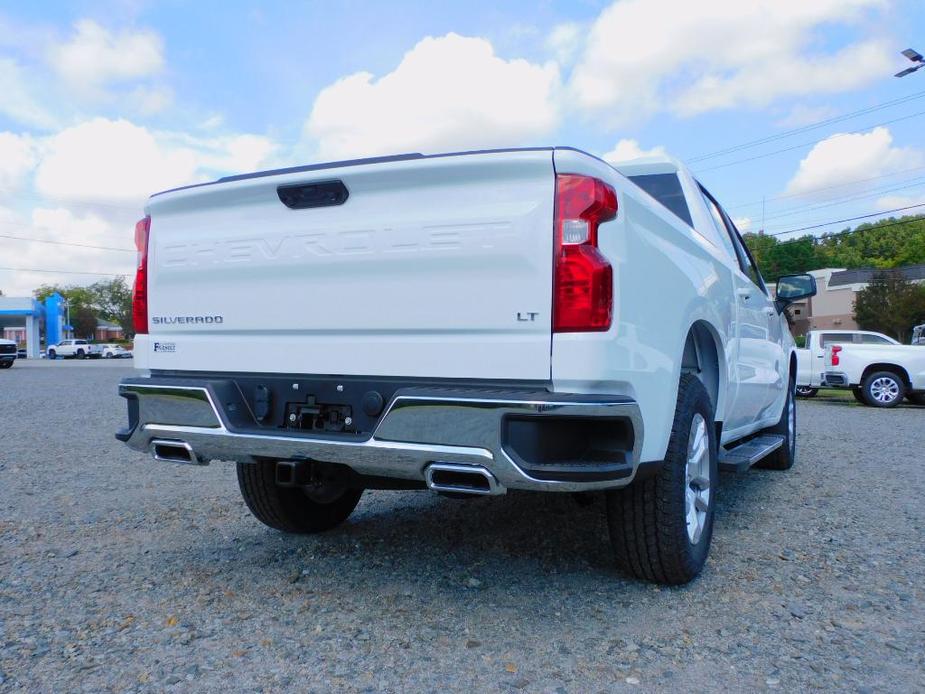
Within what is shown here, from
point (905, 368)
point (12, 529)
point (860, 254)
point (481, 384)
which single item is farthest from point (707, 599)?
point (860, 254)

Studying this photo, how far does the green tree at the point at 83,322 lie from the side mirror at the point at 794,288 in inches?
4347

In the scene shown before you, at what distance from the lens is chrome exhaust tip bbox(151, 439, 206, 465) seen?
10.8 ft

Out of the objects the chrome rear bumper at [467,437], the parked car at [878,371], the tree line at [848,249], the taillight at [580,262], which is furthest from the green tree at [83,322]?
the taillight at [580,262]

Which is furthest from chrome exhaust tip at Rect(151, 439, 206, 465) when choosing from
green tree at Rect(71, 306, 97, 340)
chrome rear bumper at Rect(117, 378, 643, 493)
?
green tree at Rect(71, 306, 97, 340)

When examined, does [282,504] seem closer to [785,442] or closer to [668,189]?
[668,189]

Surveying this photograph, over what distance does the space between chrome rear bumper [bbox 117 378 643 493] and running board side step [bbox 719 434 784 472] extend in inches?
58.9

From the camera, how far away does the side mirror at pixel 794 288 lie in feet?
19.4

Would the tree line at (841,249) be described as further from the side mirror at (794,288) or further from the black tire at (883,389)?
the side mirror at (794,288)

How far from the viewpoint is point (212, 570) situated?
3707 millimetres

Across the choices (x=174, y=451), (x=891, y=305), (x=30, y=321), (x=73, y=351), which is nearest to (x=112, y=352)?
(x=73, y=351)

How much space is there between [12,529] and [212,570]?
1.55 m

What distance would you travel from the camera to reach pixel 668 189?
467cm

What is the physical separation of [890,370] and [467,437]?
14941 mm

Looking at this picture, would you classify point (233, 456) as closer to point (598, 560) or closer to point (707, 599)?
point (598, 560)
